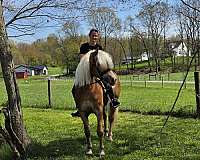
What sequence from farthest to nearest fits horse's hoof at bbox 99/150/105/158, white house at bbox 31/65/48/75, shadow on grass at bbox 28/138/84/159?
white house at bbox 31/65/48/75 < shadow on grass at bbox 28/138/84/159 < horse's hoof at bbox 99/150/105/158

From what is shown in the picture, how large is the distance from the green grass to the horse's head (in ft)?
5.05

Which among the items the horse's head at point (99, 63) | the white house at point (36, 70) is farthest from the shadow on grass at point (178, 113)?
the white house at point (36, 70)

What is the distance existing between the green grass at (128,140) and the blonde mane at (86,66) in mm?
1377

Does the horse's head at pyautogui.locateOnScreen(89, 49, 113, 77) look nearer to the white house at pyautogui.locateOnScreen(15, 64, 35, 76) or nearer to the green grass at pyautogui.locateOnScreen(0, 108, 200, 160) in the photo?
the green grass at pyautogui.locateOnScreen(0, 108, 200, 160)

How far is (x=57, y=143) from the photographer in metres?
8.69

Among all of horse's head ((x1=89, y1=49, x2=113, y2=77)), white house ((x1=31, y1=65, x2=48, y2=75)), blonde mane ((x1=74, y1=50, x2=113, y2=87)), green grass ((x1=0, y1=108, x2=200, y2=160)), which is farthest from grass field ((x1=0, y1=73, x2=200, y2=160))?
white house ((x1=31, y1=65, x2=48, y2=75))

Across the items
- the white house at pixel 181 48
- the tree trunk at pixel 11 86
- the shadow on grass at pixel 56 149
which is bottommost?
the shadow on grass at pixel 56 149

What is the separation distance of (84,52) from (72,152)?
7.06ft

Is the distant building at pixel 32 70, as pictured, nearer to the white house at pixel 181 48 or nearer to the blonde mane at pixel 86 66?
the white house at pixel 181 48

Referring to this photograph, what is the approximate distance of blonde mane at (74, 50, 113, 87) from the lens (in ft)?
25.4

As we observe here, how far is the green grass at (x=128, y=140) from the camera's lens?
24.2 ft

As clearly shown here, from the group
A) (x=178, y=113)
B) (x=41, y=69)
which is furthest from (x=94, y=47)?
(x=41, y=69)

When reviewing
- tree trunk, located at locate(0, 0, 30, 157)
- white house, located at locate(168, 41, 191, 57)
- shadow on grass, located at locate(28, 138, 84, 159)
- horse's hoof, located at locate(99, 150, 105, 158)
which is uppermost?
white house, located at locate(168, 41, 191, 57)

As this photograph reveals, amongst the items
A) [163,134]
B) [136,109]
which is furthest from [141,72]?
[163,134]
